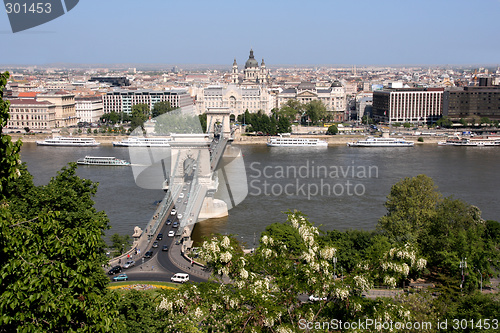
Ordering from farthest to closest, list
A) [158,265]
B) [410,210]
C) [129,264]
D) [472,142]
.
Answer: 1. [472,142]
2. [410,210]
3. [158,265]
4. [129,264]

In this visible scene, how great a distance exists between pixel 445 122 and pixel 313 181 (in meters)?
15.5

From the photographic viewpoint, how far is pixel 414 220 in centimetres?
849

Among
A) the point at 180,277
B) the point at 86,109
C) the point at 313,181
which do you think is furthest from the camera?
the point at 86,109

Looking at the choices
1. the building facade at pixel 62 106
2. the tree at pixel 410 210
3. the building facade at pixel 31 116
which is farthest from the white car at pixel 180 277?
the building facade at pixel 62 106

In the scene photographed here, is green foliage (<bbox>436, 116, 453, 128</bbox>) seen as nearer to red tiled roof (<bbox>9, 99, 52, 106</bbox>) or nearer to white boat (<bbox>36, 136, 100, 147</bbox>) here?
white boat (<bbox>36, 136, 100, 147</bbox>)

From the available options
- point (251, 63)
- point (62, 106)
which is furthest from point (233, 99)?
point (251, 63)

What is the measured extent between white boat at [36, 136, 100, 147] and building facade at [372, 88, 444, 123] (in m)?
15.1

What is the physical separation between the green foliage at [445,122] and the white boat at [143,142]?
13817mm

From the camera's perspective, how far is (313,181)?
48.4 ft

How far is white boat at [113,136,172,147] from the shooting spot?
21.8m

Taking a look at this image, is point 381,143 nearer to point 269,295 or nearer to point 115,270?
point 115,270

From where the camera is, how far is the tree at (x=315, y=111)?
96.0 feet

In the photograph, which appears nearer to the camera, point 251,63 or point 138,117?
point 138,117

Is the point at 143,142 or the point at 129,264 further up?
the point at 143,142
